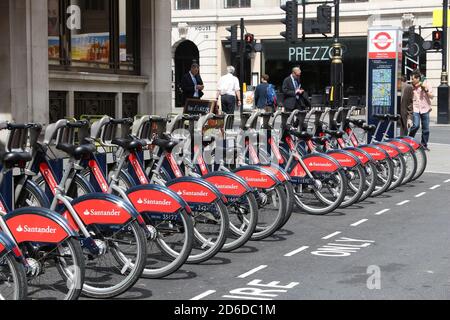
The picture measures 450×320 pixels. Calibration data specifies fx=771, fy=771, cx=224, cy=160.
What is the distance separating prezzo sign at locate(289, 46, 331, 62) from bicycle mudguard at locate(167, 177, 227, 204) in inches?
1426

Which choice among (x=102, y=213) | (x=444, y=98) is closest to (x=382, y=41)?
(x=102, y=213)

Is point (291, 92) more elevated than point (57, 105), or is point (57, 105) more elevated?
point (291, 92)

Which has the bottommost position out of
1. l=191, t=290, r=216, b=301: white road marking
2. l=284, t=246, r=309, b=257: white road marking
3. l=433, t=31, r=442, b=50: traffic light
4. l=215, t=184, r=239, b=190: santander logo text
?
l=191, t=290, r=216, b=301: white road marking

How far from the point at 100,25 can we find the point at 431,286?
35.7 feet

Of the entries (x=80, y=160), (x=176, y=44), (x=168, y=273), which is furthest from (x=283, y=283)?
(x=176, y=44)

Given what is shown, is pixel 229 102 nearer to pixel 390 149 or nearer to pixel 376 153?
pixel 390 149

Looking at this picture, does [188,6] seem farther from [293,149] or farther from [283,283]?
[283,283]

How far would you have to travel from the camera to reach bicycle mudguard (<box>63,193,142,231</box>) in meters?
5.63

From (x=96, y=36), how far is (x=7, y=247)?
36.9 ft

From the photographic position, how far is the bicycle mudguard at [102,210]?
222 inches

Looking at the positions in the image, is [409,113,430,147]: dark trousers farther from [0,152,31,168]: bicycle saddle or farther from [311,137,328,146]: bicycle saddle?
[0,152,31,168]: bicycle saddle

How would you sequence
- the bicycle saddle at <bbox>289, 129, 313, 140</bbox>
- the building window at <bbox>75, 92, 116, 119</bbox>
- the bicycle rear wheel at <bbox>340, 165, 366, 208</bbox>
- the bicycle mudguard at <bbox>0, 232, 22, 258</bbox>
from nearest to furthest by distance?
the bicycle mudguard at <bbox>0, 232, 22, 258</bbox>
the bicycle saddle at <bbox>289, 129, 313, 140</bbox>
the bicycle rear wheel at <bbox>340, 165, 366, 208</bbox>
the building window at <bbox>75, 92, 116, 119</bbox>

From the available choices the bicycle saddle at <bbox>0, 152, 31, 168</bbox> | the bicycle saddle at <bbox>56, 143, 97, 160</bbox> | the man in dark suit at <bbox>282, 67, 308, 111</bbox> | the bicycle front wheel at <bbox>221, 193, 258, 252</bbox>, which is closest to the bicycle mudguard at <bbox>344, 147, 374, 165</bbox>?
the bicycle front wheel at <bbox>221, 193, 258, 252</bbox>

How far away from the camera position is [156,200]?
626 cm
